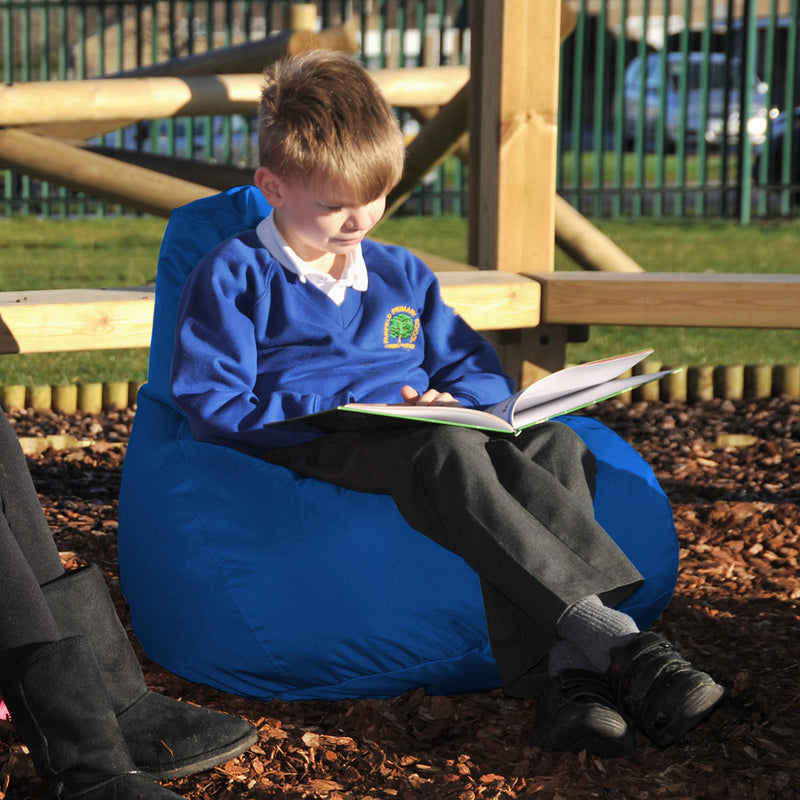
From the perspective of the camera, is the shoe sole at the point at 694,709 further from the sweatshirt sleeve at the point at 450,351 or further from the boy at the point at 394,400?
the sweatshirt sleeve at the point at 450,351

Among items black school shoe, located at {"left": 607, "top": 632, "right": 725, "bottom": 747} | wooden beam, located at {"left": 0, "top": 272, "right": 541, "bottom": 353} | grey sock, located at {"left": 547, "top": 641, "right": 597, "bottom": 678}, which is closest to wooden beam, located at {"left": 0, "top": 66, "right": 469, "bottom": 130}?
wooden beam, located at {"left": 0, "top": 272, "right": 541, "bottom": 353}

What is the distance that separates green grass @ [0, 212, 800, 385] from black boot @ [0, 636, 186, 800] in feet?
12.5

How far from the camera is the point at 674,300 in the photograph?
3824mm

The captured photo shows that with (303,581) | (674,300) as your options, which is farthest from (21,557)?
(674,300)

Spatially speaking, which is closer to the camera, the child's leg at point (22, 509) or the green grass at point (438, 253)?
the child's leg at point (22, 509)

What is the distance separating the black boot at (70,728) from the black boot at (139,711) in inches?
5.8

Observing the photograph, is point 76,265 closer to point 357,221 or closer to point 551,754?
point 357,221

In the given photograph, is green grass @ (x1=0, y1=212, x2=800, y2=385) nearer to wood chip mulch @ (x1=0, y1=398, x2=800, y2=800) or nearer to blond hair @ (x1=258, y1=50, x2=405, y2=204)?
wood chip mulch @ (x1=0, y1=398, x2=800, y2=800)

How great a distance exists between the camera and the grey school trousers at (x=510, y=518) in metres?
2.21

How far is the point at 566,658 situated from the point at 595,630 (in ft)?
0.39

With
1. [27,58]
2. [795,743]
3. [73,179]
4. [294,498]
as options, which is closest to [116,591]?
[294,498]

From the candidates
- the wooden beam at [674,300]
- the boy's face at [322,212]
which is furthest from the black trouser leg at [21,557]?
the wooden beam at [674,300]

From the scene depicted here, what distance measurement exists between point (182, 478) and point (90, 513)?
1.22m

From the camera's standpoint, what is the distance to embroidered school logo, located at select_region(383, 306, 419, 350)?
9.22 ft
